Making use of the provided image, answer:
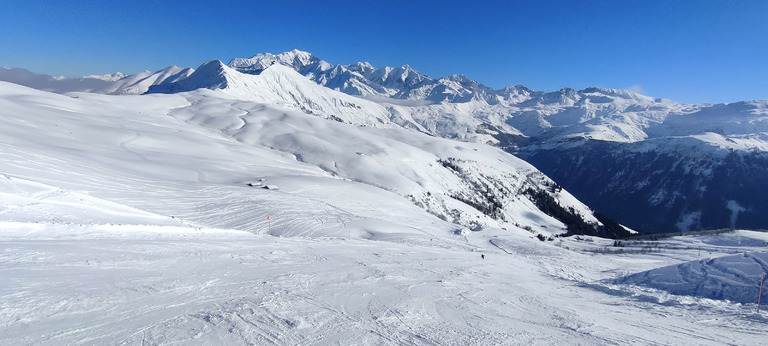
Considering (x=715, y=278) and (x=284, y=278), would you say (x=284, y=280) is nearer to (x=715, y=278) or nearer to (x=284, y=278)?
(x=284, y=278)

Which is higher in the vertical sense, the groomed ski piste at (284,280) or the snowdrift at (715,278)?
the snowdrift at (715,278)

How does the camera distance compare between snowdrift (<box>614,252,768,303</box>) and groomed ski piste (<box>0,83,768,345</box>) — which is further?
snowdrift (<box>614,252,768,303</box>)

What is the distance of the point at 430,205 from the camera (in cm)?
7506

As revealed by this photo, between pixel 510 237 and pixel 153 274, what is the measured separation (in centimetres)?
3697

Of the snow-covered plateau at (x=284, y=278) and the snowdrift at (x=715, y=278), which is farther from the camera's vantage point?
the snowdrift at (x=715, y=278)

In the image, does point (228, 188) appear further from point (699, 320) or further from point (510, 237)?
point (699, 320)

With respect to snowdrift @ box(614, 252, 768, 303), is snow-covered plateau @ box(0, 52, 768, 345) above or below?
below

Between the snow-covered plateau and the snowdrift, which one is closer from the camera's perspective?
the snow-covered plateau

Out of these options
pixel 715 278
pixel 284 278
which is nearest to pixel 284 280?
pixel 284 278

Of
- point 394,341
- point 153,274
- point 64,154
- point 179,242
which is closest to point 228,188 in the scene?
point 64,154

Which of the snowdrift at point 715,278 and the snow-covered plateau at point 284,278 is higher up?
the snowdrift at point 715,278

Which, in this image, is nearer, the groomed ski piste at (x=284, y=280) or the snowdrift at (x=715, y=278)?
the groomed ski piste at (x=284, y=280)

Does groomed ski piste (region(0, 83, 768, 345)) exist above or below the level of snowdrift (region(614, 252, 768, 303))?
below

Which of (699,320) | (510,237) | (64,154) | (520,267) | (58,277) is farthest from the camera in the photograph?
(510,237)
